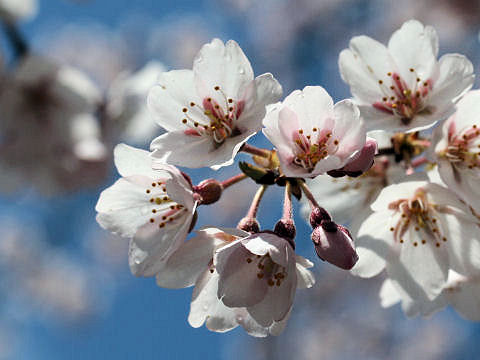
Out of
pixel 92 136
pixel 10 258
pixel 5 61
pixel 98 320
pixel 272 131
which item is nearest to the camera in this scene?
pixel 272 131

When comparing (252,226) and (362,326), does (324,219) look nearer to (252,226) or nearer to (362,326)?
(252,226)

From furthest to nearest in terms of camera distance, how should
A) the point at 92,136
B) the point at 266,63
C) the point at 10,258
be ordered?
the point at 10,258
the point at 266,63
the point at 92,136

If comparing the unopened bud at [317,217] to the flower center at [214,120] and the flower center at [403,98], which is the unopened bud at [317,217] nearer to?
the flower center at [214,120]

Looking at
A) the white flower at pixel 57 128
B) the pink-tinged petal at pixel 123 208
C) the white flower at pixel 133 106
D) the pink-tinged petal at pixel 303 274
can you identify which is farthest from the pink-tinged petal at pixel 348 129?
the white flower at pixel 57 128

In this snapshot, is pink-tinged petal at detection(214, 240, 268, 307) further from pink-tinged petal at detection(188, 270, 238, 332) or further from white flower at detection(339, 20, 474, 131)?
white flower at detection(339, 20, 474, 131)

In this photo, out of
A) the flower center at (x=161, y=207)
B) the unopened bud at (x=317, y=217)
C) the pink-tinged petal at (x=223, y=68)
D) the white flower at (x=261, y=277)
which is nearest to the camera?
the white flower at (x=261, y=277)

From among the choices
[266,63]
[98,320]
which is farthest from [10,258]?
[266,63]
